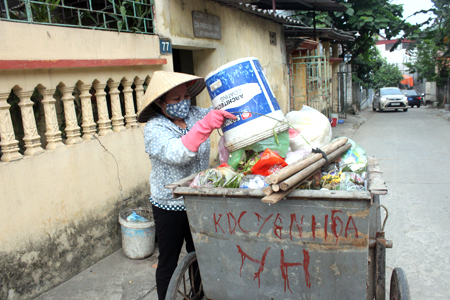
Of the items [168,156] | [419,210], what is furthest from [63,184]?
[419,210]

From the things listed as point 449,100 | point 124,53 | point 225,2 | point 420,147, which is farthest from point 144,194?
point 449,100

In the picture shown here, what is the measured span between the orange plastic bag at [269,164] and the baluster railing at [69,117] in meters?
2.03

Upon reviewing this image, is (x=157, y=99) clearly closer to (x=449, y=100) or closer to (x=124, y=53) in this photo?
(x=124, y=53)

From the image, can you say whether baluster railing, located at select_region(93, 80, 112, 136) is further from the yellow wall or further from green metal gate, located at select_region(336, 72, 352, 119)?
green metal gate, located at select_region(336, 72, 352, 119)

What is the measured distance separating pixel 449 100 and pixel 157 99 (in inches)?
840

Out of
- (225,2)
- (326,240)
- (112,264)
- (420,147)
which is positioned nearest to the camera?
(326,240)

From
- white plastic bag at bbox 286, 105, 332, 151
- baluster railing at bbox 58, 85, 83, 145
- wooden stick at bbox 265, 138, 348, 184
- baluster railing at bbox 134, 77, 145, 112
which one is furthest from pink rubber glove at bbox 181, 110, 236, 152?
baluster railing at bbox 134, 77, 145, 112

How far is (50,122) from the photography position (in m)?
3.17

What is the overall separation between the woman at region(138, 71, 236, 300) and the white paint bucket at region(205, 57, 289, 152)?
9 centimetres

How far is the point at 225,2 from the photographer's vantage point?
594cm

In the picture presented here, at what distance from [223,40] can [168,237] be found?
442 centimetres

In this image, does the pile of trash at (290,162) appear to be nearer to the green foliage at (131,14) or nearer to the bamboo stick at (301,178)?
the bamboo stick at (301,178)

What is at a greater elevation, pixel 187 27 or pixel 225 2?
pixel 225 2

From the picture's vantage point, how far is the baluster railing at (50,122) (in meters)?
3.13
